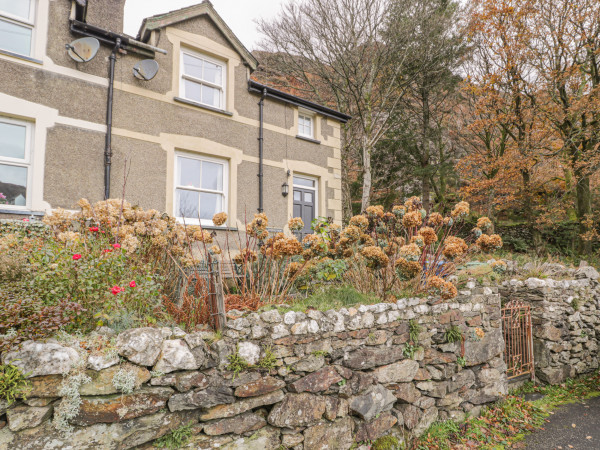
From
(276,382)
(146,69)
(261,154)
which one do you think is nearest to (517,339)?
(276,382)

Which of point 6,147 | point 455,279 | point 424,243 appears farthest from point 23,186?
point 455,279

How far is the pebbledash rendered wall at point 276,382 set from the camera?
7.80 ft

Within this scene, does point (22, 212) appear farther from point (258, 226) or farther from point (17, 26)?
point (258, 226)

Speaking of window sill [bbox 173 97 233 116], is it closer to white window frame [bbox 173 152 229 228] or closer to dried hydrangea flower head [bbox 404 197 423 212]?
white window frame [bbox 173 152 229 228]

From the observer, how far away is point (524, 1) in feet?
39.6

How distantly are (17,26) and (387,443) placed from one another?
881 cm

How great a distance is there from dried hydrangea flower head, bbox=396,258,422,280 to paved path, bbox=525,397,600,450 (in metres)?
2.88

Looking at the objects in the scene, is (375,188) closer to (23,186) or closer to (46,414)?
(23,186)

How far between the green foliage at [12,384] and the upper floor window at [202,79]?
279 inches

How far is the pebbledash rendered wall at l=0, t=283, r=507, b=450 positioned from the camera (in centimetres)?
238

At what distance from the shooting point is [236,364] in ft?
9.93

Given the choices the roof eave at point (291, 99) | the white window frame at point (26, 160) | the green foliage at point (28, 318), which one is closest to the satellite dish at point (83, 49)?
the white window frame at point (26, 160)

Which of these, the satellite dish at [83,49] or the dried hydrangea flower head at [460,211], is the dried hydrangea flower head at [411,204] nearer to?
the dried hydrangea flower head at [460,211]

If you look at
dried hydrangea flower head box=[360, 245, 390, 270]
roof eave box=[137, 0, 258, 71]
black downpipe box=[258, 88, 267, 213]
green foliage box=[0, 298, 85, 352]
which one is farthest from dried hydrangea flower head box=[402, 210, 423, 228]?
roof eave box=[137, 0, 258, 71]
